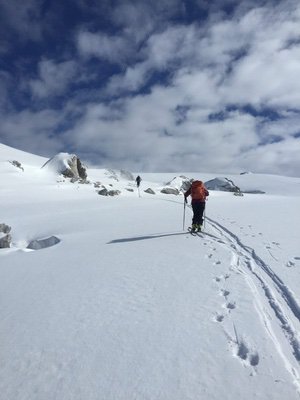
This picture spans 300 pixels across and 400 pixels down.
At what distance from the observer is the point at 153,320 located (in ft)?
18.6

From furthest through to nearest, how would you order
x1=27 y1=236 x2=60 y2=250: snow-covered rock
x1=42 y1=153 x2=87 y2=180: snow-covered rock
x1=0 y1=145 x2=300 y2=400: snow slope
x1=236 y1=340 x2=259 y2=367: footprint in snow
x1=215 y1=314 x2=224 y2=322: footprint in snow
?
x1=42 y1=153 x2=87 y2=180: snow-covered rock < x1=27 y1=236 x2=60 y2=250: snow-covered rock < x1=215 y1=314 x2=224 y2=322: footprint in snow < x1=236 y1=340 x2=259 y2=367: footprint in snow < x1=0 y1=145 x2=300 y2=400: snow slope

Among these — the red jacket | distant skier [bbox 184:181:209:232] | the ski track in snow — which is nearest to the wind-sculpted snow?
the ski track in snow

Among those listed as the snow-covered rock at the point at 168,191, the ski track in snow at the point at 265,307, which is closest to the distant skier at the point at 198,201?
the ski track in snow at the point at 265,307

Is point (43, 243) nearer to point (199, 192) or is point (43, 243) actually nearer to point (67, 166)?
point (199, 192)

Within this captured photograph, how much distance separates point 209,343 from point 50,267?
5.75 m

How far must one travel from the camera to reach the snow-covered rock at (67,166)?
41.0m

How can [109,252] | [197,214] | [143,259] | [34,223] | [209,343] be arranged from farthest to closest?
[34,223] < [197,214] < [109,252] < [143,259] < [209,343]

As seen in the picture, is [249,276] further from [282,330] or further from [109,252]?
[109,252]

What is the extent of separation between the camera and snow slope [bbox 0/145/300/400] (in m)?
4.18

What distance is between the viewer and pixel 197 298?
21.1 feet

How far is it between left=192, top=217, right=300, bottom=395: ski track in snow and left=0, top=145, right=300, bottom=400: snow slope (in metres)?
0.02

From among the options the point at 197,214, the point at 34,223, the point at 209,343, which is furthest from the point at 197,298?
the point at 34,223

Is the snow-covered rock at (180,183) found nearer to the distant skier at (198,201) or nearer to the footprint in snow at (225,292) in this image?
the distant skier at (198,201)

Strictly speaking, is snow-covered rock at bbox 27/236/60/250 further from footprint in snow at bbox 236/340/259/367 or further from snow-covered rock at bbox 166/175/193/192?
snow-covered rock at bbox 166/175/193/192
